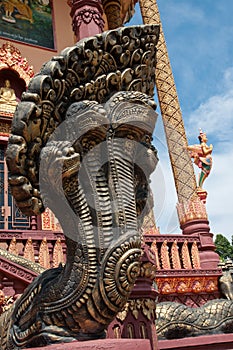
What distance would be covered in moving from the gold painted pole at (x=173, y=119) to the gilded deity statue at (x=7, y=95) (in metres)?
3.25

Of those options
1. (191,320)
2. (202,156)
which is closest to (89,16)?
(191,320)

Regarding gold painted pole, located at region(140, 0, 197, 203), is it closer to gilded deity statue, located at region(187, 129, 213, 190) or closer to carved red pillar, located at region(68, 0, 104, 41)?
gilded deity statue, located at region(187, 129, 213, 190)

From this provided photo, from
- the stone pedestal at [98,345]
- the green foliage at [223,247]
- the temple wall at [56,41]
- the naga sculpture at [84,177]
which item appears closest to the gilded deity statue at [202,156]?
the temple wall at [56,41]

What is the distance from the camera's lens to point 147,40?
2.20 metres

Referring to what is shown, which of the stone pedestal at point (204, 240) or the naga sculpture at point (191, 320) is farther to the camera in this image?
the stone pedestal at point (204, 240)

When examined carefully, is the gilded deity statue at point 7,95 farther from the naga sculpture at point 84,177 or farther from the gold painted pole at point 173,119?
the naga sculpture at point 84,177

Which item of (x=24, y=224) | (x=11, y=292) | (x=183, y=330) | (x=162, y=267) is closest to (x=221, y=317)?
(x=183, y=330)

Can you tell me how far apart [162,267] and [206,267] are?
0.92m

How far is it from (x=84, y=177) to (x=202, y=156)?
7523 mm

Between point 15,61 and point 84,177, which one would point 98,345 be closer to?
point 84,177

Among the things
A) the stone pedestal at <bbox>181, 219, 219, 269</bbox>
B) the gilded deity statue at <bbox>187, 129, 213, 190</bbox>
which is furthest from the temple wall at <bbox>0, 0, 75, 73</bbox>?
the stone pedestal at <bbox>181, 219, 219, 269</bbox>

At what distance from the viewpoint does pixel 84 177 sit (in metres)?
1.90

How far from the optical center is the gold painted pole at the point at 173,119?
8469 millimetres

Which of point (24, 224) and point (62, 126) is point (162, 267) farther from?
point (62, 126)
